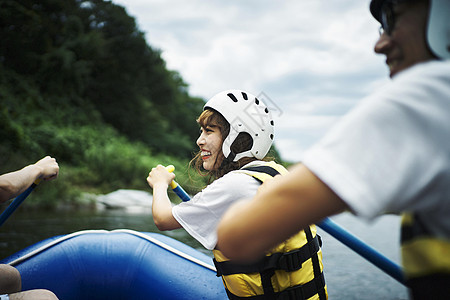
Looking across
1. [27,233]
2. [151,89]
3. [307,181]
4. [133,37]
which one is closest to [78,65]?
[133,37]

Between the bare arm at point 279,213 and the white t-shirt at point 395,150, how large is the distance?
2 cm

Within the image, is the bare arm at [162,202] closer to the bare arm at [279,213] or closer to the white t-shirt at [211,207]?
the white t-shirt at [211,207]

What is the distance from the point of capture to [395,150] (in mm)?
450

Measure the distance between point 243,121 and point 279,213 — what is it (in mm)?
1278

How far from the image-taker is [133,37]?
2266 centimetres

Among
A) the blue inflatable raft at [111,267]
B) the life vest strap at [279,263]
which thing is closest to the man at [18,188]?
the blue inflatable raft at [111,267]

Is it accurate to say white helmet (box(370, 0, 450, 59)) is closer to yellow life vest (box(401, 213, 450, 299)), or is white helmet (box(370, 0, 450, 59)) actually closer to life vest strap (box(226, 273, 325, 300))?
yellow life vest (box(401, 213, 450, 299))

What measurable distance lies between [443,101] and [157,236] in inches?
91.7

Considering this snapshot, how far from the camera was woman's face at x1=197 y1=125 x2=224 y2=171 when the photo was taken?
1743 mm

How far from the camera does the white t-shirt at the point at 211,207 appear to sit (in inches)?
52.7

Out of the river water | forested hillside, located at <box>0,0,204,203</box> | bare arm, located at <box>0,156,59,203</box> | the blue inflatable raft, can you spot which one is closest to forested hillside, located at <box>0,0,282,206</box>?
forested hillside, located at <box>0,0,204,203</box>

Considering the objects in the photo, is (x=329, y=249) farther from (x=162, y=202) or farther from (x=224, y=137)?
(x=162, y=202)

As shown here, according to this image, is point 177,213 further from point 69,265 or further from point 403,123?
point 69,265

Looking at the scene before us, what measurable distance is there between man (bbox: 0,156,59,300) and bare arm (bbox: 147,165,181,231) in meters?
0.50
